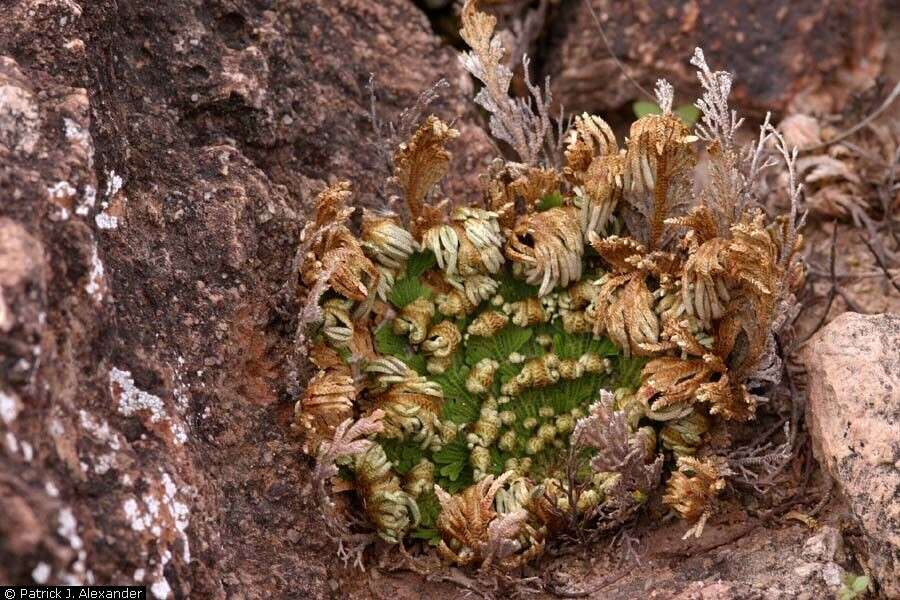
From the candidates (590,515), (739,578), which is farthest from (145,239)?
(739,578)

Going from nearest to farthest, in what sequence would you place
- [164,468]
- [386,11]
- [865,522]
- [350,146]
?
[164,468] → [865,522] → [350,146] → [386,11]

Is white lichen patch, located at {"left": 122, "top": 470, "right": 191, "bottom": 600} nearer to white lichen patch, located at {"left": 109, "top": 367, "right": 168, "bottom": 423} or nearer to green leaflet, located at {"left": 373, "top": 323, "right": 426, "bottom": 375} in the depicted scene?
white lichen patch, located at {"left": 109, "top": 367, "right": 168, "bottom": 423}

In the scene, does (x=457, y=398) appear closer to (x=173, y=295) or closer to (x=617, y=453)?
(x=617, y=453)

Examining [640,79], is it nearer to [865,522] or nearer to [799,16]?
[799,16]

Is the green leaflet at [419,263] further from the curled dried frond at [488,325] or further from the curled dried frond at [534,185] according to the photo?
the curled dried frond at [534,185]

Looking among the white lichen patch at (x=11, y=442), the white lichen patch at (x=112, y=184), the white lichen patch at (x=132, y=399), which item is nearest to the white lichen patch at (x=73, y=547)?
the white lichen patch at (x=11, y=442)
